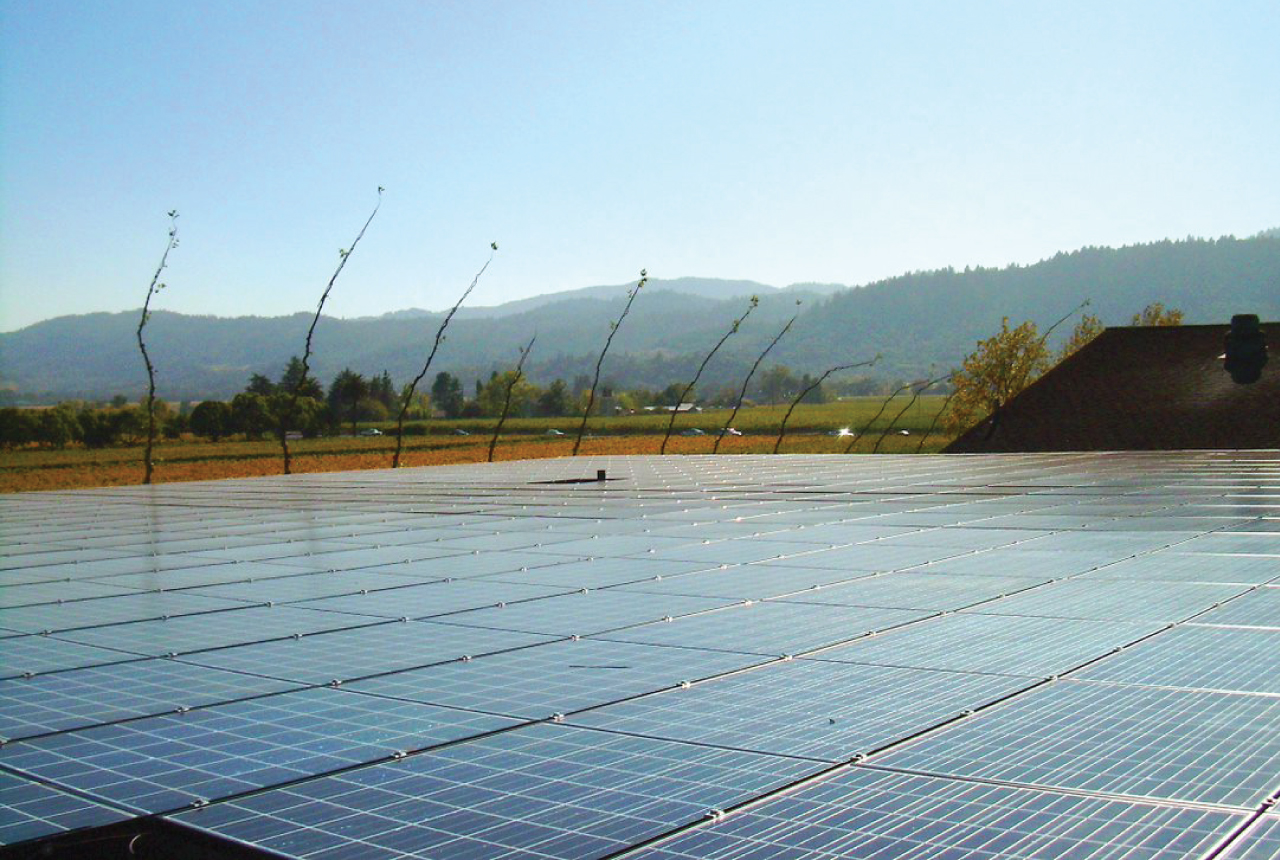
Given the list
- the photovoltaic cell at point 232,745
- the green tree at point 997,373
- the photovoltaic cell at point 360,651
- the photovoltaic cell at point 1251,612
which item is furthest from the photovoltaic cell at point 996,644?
the green tree at point 997,373

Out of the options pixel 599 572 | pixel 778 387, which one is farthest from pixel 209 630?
pixel 778 387

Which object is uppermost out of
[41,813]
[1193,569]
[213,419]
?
[213,419]

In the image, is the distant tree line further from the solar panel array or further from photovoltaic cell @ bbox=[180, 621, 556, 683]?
photovoltaic cell @ bbox=[180, 621, 556, 683]

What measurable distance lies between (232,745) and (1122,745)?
3963 millimetres

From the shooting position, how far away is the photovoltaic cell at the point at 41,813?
436 centimetres

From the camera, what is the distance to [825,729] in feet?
17.8

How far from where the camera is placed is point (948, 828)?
4.12m

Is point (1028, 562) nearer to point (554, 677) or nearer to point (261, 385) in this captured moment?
point (554, 677)

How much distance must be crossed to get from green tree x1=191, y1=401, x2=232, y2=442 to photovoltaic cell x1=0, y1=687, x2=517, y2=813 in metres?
78.9

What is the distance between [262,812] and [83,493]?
24.9 m

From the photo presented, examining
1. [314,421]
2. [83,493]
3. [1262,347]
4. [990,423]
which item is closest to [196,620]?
[83,493]

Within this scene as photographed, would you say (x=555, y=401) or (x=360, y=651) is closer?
(x=360, y=651)

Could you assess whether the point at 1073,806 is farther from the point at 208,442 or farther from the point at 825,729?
the point at 208,442

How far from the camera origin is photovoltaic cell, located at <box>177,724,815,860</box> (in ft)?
13.6
